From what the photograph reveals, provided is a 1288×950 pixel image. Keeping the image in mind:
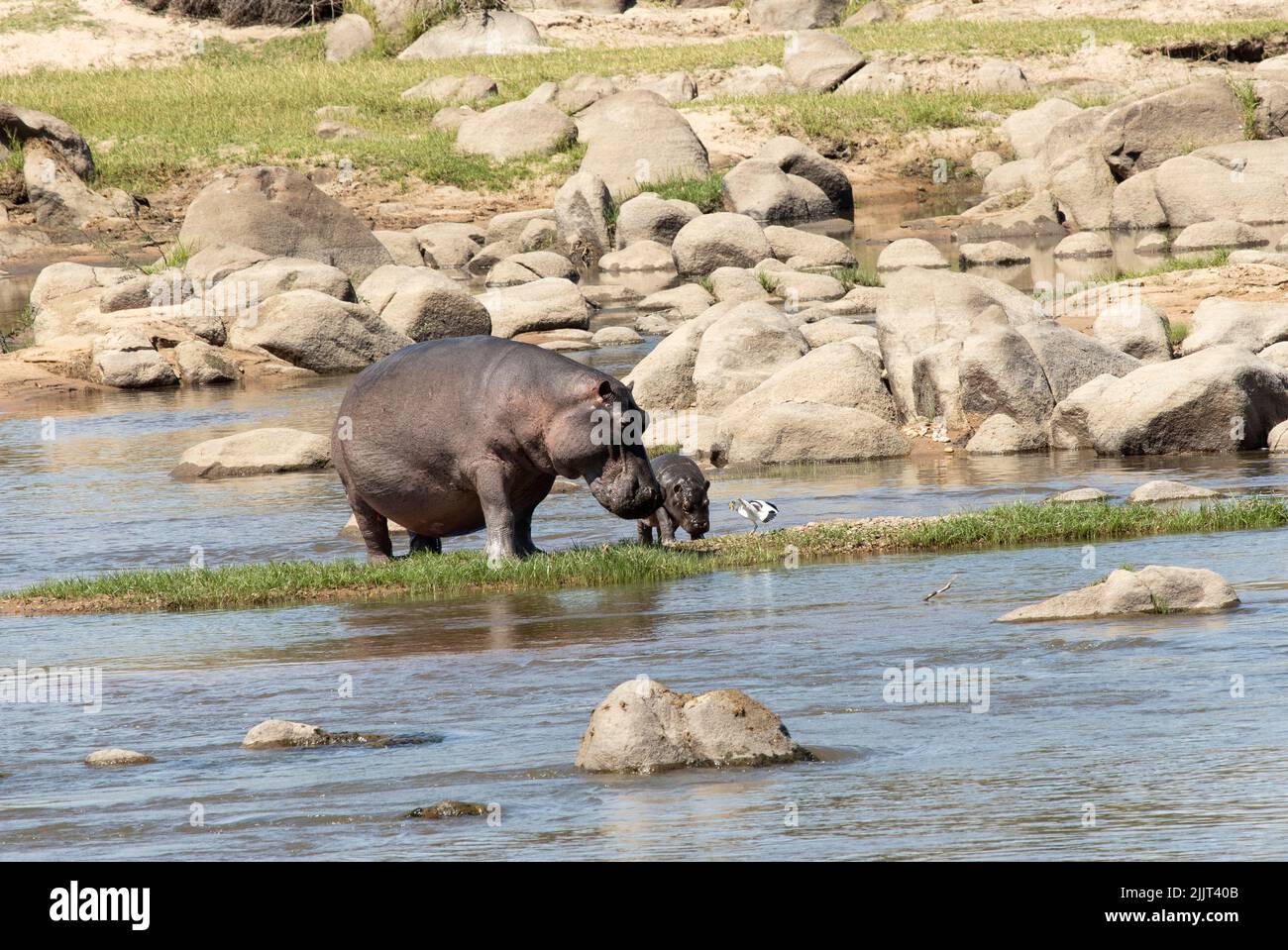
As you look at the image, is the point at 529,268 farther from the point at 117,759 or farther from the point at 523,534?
the point at 117,759

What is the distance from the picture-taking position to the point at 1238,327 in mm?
21906

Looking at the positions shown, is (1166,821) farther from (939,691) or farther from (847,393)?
(847,393)

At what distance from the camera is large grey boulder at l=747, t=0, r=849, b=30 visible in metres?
64.2

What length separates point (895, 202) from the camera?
45812 millimetres

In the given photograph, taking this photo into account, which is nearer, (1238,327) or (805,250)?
(1238,327)

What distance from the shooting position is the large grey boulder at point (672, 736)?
25.2 feet

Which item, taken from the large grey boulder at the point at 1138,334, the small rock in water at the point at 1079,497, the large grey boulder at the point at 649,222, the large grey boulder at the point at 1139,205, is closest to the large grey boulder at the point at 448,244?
the large grey boulder at the point at 649,222

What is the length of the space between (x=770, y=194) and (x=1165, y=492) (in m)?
27.1

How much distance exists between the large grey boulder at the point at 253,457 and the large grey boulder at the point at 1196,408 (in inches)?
303

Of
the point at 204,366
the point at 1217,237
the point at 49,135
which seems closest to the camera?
the point at 204,366

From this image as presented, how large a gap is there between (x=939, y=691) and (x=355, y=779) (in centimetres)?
271

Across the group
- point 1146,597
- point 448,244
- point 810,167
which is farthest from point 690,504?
point 810,167

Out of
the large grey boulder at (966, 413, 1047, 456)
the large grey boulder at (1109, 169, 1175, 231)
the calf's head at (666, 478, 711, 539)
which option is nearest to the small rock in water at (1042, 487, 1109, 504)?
the calf's head at (666, 478, 711, 539)
